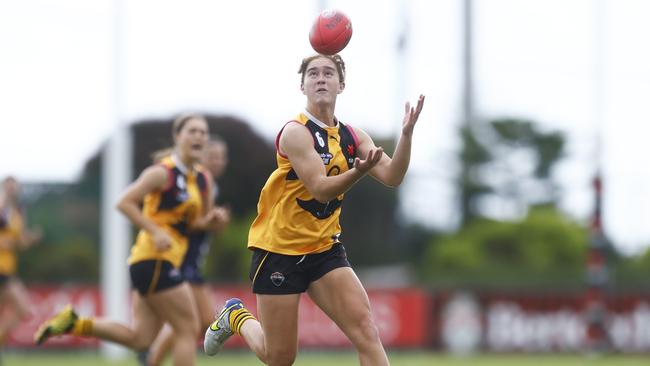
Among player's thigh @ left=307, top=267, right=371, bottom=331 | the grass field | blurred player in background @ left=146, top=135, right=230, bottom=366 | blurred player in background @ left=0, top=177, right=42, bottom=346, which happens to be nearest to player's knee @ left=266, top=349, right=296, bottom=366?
player's thigh @ left=307, top=267, right=371, bottom=331

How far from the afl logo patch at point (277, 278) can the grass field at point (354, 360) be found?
889 cm

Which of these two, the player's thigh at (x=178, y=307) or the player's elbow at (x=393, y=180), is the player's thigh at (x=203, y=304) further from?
the player's elbow at (x=393, y=180)

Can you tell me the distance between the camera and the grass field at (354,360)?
1688 cm

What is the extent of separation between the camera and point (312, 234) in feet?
24.6

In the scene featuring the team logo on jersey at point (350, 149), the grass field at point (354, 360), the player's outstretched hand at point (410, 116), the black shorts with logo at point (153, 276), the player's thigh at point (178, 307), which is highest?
the player's outstretched hand at point (410, 116)

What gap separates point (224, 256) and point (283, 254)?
22399 millimetres

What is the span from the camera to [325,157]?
739 cm

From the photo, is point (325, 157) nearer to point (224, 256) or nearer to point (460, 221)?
point (224, 256)

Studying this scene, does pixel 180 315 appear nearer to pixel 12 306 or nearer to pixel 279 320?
pixel 279 320

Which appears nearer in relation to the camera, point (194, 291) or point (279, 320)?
point (279, 320)

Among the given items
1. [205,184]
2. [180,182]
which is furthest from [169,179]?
[205,184]

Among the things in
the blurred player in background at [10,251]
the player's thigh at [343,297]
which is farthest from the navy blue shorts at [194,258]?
the blurred player in background at [10,251]

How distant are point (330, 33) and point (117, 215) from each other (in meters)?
12.5

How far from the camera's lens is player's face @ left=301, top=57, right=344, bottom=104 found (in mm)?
7414
